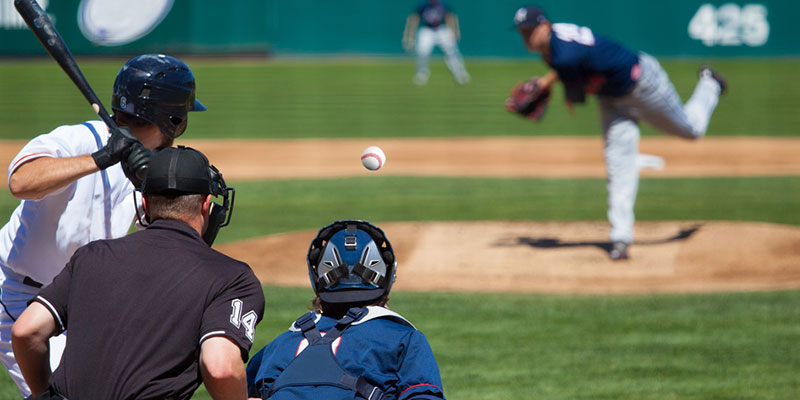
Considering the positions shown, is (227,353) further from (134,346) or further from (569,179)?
(569,179)

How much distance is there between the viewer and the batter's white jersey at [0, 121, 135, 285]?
138 inches

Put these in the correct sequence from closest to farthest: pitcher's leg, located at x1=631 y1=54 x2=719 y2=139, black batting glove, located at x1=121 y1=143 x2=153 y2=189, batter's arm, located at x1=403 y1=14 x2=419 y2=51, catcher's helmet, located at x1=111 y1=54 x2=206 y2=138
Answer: black batting glove, located at x1=121 y1=143 x2=153 y2=189 < catcher's helmet, located at x1=111 y1=54 x2=206 y2=138 < pitcher's leg, located at x1=631 y1=54 x2=719 y2=139 < batter's arm, located at x1=403 y1=14 x2=419 y2=51

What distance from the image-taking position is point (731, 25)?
33.6 meters

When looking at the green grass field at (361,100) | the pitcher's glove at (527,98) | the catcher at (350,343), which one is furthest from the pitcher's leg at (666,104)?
the green grass field at (361,100)

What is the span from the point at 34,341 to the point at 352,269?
0.92 metres

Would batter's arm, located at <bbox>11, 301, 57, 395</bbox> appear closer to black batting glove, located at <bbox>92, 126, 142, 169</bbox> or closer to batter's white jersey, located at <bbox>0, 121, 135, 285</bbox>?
black batting glove, located at <bbox>92, 126, 142, 169</bbox>

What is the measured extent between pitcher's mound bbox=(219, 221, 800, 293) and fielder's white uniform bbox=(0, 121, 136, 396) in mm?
4085

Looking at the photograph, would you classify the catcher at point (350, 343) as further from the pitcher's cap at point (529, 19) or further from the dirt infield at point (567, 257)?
the pitcher's cap at point (529, 19)

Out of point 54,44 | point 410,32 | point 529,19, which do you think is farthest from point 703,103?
point 410,32

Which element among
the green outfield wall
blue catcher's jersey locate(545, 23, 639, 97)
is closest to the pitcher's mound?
blue catcher's jersey locate(545, 23, 639, 97)

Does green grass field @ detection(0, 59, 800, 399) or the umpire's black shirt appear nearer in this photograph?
the umpire's black shirt

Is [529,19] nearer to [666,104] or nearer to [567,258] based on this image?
[666,104]

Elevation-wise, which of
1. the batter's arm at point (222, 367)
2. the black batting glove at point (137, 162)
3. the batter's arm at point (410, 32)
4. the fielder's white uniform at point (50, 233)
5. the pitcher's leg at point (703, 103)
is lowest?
the batter's arm at point (410, 32)

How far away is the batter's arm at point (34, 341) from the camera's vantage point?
2.49 m
